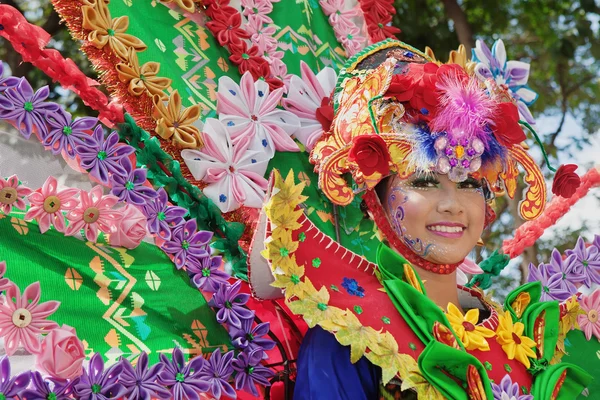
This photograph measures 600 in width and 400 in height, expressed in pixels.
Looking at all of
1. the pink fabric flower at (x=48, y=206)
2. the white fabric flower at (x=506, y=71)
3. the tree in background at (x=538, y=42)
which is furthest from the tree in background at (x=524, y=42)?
the pink fabric flower at (x=48, y=206)

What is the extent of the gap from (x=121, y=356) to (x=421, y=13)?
488 cm

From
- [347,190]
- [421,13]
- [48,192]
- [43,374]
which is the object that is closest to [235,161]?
[347,190]

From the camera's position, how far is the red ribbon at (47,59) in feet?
7.48

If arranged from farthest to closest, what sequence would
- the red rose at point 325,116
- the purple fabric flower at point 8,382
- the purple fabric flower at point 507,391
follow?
the red rose at point 325,116
the purple fabric flower at point 507,391
the purple fabric flower at point 8,382

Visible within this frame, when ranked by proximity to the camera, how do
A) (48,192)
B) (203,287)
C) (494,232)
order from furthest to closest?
(494,232)
(203,287)
(48,192)

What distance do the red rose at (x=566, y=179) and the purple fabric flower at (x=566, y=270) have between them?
32cm

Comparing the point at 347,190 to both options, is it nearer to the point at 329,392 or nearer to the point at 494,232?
the point at 329,392

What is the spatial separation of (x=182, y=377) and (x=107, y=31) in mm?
1084

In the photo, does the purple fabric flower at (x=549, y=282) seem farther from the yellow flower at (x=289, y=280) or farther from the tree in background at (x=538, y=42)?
the tree in background at (x=538, y=42)

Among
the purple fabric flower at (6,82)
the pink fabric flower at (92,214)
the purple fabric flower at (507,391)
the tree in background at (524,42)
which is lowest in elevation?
the tree in background at (524,42)

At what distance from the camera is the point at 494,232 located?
28.9ft

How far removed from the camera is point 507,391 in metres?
2.28

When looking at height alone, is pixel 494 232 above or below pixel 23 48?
below

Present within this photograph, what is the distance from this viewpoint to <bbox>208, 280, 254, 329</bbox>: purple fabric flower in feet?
7.24
